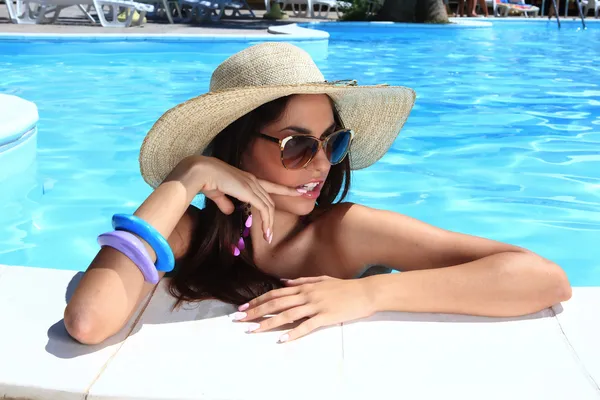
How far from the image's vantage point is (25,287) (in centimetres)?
192

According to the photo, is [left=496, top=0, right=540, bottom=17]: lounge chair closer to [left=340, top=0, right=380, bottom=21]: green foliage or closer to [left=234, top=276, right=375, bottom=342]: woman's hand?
[left=340, top=0, right=380, bottom=21]: green foliage

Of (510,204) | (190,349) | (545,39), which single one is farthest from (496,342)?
(545,39)

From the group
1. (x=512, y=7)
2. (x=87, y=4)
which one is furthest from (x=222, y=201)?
(x=512, y=7)

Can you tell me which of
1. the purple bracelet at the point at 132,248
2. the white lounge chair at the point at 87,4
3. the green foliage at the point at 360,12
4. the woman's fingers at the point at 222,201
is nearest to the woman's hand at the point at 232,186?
the woman's fingers at the point at 222,201

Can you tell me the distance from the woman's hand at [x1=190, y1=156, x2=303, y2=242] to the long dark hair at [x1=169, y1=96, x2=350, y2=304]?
0.15 metres

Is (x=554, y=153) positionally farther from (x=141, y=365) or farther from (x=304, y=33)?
(x=304, y=33)

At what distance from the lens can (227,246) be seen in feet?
7.19

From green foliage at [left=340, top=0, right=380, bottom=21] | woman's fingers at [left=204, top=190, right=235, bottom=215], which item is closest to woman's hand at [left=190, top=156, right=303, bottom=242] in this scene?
woman's fingers at [left=204, top=190, right=235, bottom=215]

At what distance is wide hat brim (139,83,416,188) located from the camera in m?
1.95

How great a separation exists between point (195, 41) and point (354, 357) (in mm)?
9787

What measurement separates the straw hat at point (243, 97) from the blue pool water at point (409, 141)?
76.2 inches

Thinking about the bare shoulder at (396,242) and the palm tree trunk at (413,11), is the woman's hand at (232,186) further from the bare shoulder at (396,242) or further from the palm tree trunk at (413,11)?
the palm tree trunk at (413,11)

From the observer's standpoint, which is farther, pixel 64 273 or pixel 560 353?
pixel 64 273

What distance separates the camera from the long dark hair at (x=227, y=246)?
204 cm
